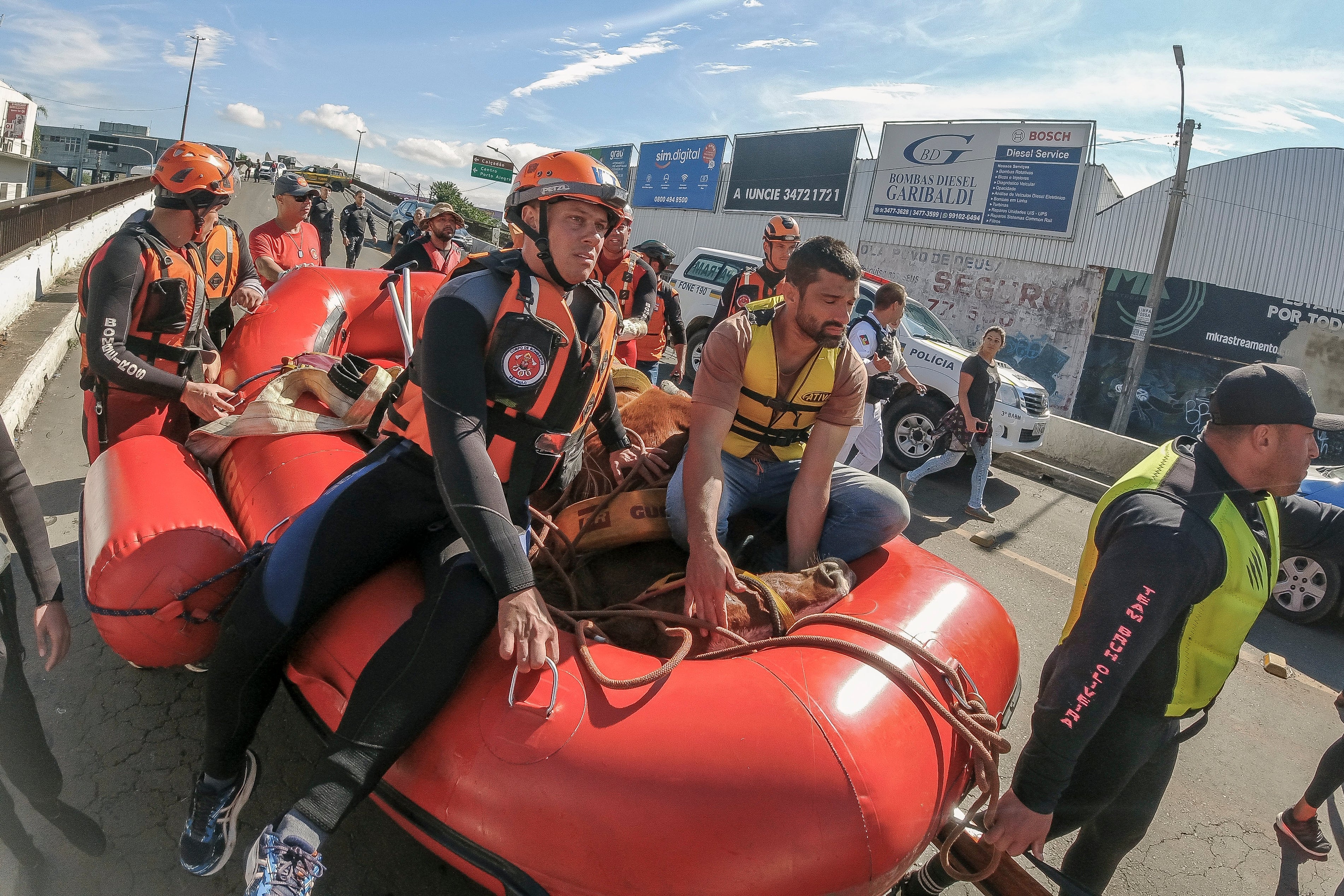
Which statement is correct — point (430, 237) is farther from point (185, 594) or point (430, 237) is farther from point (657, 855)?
point (657, 855)

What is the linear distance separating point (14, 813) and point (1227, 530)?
10.0ft

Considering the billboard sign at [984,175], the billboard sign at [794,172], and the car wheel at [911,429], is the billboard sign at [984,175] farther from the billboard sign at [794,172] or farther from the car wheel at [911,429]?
the car wheel at [911,429]

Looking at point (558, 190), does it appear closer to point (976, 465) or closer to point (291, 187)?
point (291, 187)

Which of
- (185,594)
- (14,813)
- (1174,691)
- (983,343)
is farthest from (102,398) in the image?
(983,343)

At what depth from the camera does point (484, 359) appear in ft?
6.82

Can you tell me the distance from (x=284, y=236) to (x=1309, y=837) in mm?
7226

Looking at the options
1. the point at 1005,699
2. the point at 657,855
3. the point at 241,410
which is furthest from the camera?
the point at 241,410

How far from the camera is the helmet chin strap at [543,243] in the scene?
7.12ft

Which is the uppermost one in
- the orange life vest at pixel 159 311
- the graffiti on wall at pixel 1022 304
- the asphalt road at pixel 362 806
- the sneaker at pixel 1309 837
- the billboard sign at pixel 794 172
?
the billboard sign at pixel 794 172

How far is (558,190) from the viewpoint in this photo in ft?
6.89

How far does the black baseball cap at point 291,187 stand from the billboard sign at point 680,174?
22.4 metres

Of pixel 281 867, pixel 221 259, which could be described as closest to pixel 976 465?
pixel 221 259

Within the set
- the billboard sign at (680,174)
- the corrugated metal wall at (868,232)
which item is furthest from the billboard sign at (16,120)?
the corrugated metal wall at (868,232)

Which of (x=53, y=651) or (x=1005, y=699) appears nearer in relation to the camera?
(x=53, y=651)
